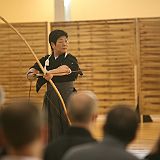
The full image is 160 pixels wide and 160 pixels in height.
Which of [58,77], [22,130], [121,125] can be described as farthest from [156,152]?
[58,77]

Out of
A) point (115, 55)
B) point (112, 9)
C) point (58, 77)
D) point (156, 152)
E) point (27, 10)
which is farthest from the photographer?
point (27, 10)

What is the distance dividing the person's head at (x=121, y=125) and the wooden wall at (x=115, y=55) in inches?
215

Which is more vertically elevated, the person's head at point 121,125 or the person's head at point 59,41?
the person's head at point 59,41

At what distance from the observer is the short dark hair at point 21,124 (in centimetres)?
148

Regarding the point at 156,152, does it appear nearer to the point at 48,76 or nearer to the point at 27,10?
the point at 48,76

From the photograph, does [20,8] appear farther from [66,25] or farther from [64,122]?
[64,122]

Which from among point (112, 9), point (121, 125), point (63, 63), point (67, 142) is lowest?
point (67, 142)

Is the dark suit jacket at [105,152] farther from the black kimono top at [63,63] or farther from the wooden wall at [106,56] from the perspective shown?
the wooden wall at [106,56]

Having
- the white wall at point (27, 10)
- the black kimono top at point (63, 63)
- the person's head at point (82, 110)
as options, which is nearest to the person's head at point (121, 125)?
the person's head at point (82, 110)

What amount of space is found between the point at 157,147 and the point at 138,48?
5496 mm

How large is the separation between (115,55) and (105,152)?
5.68 metres

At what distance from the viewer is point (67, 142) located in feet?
7.06

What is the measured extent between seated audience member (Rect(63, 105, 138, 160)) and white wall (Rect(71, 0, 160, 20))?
229 inches

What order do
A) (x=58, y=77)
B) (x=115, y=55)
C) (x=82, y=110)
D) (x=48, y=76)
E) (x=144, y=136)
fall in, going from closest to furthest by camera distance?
(x=82, y=110) → (x=48, y=76) → (x=58, y=77) → (x=144, y=136) → (x=115, y=55)
